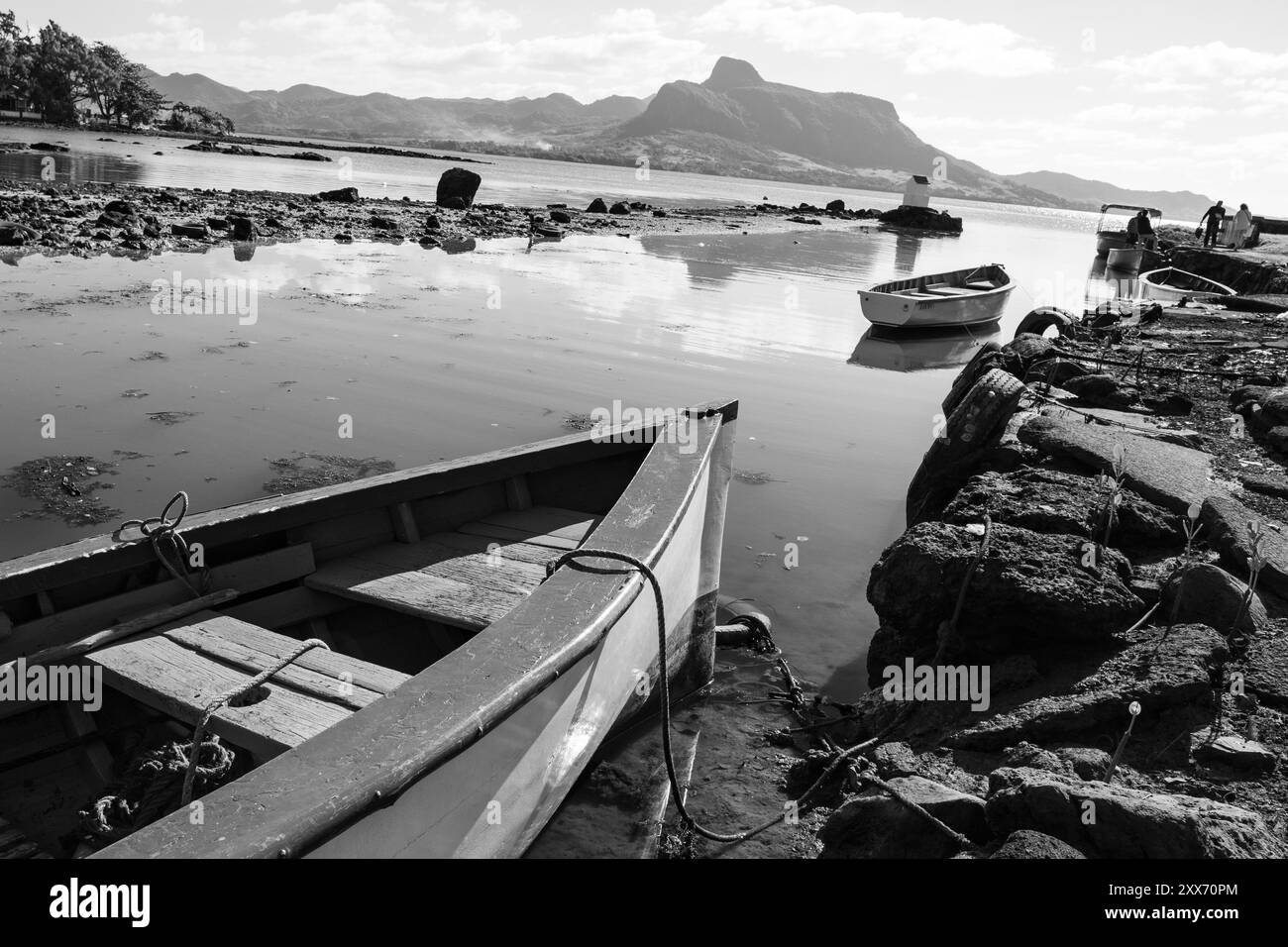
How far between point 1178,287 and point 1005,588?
2518 centimetres

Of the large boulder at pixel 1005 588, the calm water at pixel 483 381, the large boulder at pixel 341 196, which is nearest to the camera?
the large boulder at pixel 1005 588

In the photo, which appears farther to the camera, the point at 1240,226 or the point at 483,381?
the point at 1240,226

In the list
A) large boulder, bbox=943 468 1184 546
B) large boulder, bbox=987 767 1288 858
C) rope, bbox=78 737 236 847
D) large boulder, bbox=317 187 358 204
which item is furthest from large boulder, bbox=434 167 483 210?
large boulder, bbox=987 767 1288 858

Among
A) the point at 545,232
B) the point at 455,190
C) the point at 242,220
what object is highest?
the point at 455,190

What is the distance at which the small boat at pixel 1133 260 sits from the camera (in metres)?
Answer: 41.2

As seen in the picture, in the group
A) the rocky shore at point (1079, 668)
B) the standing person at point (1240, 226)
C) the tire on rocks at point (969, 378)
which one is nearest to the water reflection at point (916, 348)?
the tire on rocks at point (969, 378)

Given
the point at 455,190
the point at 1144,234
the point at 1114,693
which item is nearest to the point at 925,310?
the point at 1114,693

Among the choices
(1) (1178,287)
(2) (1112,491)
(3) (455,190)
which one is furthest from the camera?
(3) (455,190)

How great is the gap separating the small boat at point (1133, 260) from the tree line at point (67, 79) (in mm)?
100977

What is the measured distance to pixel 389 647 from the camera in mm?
5184

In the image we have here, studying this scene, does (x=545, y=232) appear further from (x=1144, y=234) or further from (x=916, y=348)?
(x=1144, y=234)

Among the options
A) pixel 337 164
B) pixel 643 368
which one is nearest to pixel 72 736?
pixel 643 368

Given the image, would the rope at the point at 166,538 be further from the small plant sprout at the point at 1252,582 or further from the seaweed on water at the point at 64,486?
the small plant sprout at the point at 1252,582

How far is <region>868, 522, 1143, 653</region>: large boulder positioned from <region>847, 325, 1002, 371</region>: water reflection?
1195 cm
